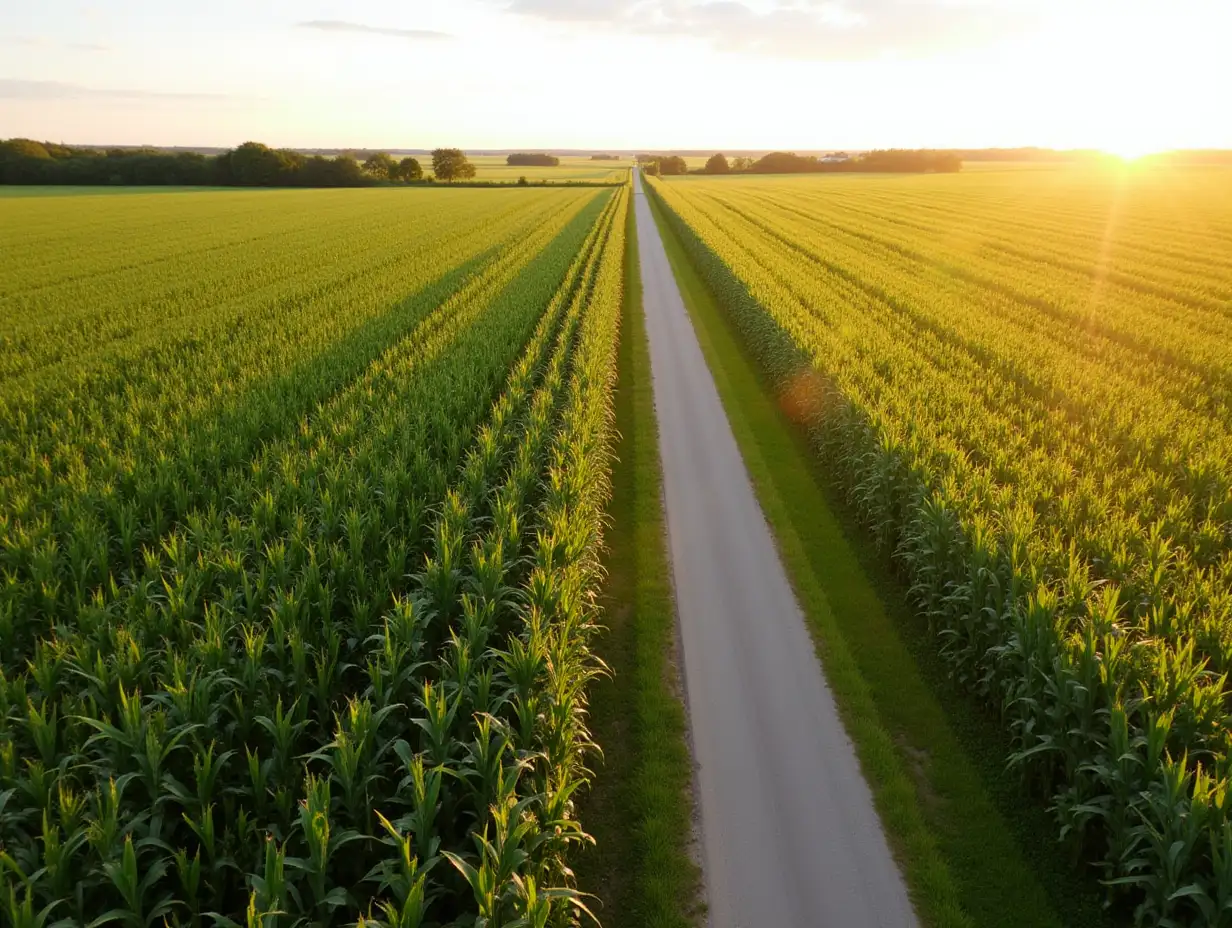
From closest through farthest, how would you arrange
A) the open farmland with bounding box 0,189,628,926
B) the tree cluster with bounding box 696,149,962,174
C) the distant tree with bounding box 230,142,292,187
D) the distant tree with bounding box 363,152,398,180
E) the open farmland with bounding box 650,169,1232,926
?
the open farmland with bounding box 0,189,628,926
the open farmland with bounding box 650,169,1232,926
the distant tree with bounding box 230,142,292,187
the distant tree with bounding box 363,152,398,180
the tree cluster with bounding box 696,149,962,174

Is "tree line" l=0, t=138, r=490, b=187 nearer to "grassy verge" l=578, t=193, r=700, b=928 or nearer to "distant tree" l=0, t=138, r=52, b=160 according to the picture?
"distant tree" l=0, t=138, r=52, b=160

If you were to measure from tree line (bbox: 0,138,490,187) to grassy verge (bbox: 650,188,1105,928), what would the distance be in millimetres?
117211

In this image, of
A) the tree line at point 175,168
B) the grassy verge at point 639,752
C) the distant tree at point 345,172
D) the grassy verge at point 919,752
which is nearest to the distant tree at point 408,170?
the tree line at point 175,168

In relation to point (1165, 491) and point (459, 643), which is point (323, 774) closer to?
point (459, 643)

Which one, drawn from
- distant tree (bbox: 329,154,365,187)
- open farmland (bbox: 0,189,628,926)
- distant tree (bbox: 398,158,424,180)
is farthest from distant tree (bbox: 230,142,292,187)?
open farmland (bbox: 0,189,628,926)

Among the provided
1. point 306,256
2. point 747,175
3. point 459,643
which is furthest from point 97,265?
point 747,175

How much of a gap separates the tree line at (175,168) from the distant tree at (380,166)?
102 cm

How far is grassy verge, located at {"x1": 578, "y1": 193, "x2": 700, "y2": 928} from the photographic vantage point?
20.5 feet

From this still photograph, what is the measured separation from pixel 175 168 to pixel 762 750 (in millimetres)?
124354

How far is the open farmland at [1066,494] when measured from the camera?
5.86 meters

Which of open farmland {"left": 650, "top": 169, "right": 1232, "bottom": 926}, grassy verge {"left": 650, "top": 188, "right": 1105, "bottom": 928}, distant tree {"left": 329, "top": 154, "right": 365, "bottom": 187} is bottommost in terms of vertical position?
grassy verge {"left": 650, "top": 188, "right": 1105, "bottom": 928}

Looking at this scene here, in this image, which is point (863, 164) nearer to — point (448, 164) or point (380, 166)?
point (448, 164)

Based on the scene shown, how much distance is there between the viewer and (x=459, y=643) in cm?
623

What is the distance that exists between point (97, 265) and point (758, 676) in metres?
36.4
